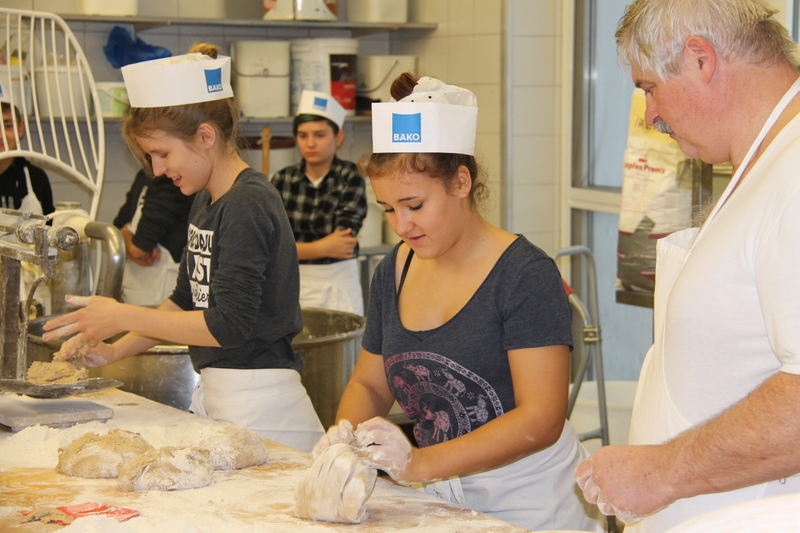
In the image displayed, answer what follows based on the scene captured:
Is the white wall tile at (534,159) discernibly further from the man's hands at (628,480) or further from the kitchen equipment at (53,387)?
the man's hands at (628,480)

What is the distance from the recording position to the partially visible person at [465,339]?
1.33 metres

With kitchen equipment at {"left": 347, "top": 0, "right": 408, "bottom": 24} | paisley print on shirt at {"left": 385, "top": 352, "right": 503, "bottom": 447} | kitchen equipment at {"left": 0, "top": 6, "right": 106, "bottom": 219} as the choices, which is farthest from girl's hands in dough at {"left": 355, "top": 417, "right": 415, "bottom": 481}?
kitchen equipment at {"left": 347, "top": 0, "right": 408, "bottom": 24}

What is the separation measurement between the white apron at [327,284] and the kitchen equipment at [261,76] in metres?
0.89

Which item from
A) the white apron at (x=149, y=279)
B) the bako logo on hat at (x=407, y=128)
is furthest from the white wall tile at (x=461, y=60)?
the bako logo on hat at (x=407, y=128)

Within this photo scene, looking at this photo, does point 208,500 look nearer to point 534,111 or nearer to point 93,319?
point 93,319

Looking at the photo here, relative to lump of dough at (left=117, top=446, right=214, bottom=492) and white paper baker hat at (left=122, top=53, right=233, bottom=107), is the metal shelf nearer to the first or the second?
white paper baker hat at (left=122, top=53, right=233, bottom=107)

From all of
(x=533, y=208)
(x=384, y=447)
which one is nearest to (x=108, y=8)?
(x=533, y=208)

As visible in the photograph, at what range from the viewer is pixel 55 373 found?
1.74m

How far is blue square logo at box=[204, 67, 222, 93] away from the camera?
5.87 feet

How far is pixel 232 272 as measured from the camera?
5.33 feet


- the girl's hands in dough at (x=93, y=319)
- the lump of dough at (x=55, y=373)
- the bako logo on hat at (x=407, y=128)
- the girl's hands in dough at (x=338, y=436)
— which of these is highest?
the bako logo on hat at (x=407, y=128)

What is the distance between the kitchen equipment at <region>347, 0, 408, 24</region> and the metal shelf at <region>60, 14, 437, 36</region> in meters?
0.03

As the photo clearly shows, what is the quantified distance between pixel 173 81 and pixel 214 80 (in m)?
0.10

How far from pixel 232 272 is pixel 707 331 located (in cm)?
93
